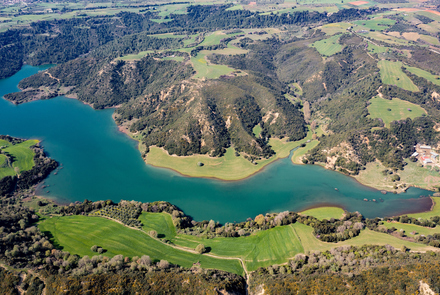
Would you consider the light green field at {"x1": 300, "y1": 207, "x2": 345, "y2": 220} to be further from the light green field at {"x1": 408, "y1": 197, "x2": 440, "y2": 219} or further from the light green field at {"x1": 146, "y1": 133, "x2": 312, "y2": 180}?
the light green field at {"x1": 146, "y1": 133, "x2": 312, "y2": 180}

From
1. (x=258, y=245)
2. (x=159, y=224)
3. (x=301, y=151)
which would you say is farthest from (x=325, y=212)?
Answer: (x=159, y=224)

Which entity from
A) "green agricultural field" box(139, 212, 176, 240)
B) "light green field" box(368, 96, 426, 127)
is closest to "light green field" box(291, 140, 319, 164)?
"light green field" box(368, 96, 426, 127)

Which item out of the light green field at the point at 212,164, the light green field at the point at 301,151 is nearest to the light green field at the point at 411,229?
the light green field at the point at 301,151

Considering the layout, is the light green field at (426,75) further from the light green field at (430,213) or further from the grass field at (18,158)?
the grass field at (18,158)

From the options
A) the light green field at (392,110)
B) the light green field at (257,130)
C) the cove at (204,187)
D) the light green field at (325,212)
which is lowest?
the light green field at (325,212)

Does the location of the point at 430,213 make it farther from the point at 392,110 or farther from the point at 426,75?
the point at 426,75

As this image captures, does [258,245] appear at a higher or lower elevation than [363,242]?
lower
